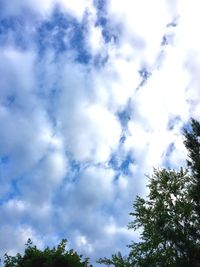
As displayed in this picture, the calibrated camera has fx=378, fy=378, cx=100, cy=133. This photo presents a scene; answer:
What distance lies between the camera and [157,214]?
32.7 meters

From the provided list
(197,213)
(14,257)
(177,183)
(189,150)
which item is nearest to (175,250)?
(197,213)

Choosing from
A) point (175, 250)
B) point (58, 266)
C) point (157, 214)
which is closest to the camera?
point (58, 266)

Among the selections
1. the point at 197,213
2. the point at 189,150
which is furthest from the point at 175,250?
the point at 189,150

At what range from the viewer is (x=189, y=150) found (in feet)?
115

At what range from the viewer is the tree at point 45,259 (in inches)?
1086

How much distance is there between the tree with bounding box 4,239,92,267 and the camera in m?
27.6

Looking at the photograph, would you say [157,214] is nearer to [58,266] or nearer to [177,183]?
[177,183]

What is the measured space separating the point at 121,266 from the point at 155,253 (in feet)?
11.0

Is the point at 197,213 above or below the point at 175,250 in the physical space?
above

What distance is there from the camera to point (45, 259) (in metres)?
27.7

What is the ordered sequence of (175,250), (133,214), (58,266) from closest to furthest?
(58,266)
(175,250)
(133,214)

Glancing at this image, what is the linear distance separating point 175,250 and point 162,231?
188cm

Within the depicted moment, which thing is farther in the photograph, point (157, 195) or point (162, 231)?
point (157, 195)

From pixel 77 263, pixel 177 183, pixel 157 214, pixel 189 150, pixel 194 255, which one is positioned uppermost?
pixel 189 150
